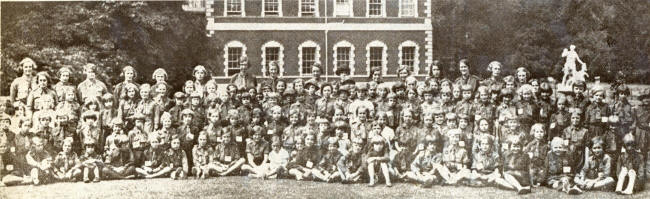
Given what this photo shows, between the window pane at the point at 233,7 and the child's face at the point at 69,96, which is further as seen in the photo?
the window pane at the point at 233,7

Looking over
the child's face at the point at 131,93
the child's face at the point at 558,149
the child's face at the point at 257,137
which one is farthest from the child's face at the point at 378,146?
the child's face at the point at 131,93

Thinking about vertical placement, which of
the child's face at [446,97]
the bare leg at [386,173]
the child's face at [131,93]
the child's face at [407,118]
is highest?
the child's face at [131,93]

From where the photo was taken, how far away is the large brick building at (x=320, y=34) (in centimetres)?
592

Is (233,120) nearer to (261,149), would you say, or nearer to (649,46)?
(261,149)

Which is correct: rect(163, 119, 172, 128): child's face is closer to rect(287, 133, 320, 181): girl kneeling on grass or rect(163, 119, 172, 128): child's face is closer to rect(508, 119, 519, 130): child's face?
rect(287, 133, 320, 181): girl kneeling on grass

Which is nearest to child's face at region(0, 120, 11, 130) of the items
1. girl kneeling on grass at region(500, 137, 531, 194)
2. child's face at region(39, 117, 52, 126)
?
child's face at region(39, 117, 52, 126)

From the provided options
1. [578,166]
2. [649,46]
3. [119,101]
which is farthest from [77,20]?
[649,46]

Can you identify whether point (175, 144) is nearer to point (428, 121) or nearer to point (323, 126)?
point (323, 126)

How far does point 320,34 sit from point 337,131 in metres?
1.04

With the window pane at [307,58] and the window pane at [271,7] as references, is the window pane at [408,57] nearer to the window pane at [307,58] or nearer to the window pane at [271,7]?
the window pane at [307,58]

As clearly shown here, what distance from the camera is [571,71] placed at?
19.0ft

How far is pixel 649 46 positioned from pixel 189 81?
463cm

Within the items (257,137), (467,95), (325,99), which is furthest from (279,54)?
(467,95)

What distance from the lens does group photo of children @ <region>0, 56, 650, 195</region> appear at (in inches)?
210
